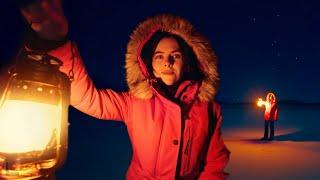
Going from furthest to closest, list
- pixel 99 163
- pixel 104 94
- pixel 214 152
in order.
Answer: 1. pixel 99 163
2. pixel 214 152
3. pixel 104 94

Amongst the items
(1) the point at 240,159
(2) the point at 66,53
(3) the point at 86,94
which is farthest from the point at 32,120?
(1) the point at 240,159

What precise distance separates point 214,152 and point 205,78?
1.84 ft

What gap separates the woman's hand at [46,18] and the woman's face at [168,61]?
1163mm

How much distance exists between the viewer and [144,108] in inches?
102

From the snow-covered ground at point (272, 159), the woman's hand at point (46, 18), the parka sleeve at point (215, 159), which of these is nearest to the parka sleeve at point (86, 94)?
the woman's hand at point (46, 18)

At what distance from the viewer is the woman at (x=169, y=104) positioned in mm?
2541

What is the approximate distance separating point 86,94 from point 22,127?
89 centimetres

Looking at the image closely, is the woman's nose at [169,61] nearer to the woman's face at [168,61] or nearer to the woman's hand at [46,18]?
the woman's face at [168,61]

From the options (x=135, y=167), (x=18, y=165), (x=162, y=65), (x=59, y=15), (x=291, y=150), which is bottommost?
(x=291, y=150)

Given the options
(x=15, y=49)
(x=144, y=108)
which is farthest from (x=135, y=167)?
(x=15, y=49)

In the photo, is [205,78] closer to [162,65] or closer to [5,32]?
[162,65]

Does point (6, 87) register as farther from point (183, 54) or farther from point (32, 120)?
point (183, 54)

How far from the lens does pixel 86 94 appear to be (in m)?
2.15

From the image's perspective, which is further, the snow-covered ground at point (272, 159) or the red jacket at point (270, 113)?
the red jacket at point (270, 113)
